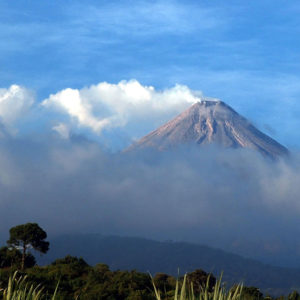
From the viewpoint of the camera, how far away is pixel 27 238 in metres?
85.3

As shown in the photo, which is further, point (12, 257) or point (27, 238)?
point (27, 238)

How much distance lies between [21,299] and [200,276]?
8063 cm

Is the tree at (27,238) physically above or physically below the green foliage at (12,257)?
above

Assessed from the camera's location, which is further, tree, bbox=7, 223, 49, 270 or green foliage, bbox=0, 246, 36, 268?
tree, bbox=7, 223, 49, 270

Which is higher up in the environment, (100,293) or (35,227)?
(35,227)

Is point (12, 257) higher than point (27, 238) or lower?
lower

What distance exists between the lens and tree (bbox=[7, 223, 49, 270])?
8512 cm

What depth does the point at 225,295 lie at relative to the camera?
46.8 feet

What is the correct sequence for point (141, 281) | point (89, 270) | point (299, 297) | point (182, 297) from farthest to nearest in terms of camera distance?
point (89, 270), point (141, 281), point (299, 297), point (182, 297)

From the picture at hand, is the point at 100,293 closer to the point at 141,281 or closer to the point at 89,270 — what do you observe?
the point at 141,281

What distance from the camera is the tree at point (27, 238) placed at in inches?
3351

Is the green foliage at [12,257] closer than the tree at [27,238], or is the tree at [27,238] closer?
the green foliage at [12,257]

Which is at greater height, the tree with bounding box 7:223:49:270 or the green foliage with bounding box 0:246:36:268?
the tree with bounding box 7:223:49:270

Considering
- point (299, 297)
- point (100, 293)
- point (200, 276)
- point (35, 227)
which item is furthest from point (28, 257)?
point (299, 297)
